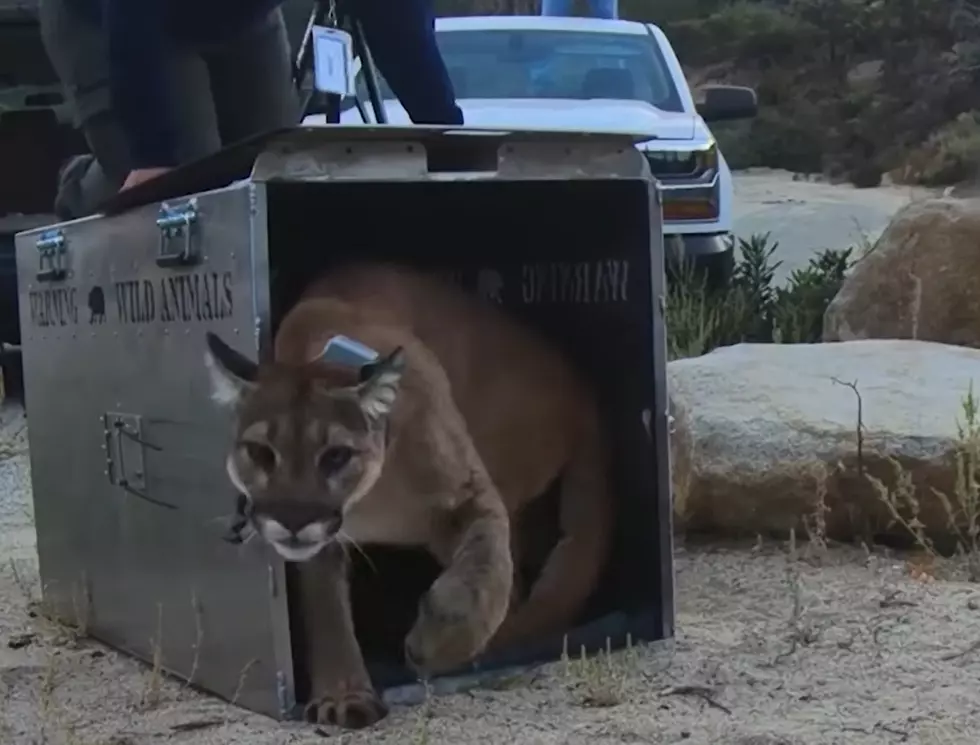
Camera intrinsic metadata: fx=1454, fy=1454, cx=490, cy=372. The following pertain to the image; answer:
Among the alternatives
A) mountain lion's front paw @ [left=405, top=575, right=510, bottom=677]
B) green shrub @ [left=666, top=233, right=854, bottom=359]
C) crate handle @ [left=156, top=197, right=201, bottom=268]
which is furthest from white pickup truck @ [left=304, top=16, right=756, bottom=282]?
mountain lion's front paw @ [left=405, top=575, right=510, bottom=677]

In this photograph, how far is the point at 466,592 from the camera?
2.46 meters

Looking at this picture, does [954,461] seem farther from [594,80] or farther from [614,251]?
[594,80]

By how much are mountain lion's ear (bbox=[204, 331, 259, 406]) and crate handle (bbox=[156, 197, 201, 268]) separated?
174 millimetres

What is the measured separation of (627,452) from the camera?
2918 mm

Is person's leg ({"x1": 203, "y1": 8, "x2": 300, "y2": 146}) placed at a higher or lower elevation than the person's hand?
higher

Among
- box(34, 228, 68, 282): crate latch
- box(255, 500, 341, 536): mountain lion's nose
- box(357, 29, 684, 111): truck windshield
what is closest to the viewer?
box(255, 500, 341, 536): mountain lion's nose

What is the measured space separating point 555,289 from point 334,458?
0.92 m

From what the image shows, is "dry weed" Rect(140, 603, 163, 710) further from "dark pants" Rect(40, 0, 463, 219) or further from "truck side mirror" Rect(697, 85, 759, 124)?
"truck side mirror" Rect(697, 85, 759, 124)

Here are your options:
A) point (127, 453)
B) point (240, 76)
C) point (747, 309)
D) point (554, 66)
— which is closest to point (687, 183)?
point (747, 309)

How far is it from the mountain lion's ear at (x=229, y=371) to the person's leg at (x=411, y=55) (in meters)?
1.14

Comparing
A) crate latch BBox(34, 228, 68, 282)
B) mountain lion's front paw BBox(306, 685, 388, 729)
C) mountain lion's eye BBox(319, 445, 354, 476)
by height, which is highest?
crate latch BBox(34, 228, 68, 282)

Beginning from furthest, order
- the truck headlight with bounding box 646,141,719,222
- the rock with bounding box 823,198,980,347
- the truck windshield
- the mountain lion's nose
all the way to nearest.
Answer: the truck windshield, the truck headlight with bounding box 646,141,719,222, the rock with bounding box 823,198,980,347, the mountain lion's nose

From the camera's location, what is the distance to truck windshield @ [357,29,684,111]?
686 cm

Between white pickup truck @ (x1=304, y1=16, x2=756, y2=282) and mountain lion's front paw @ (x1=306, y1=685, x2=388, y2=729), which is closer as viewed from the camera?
mountain lion's front paw @ (x1=306, y1=685, x2=388, y2=729)
